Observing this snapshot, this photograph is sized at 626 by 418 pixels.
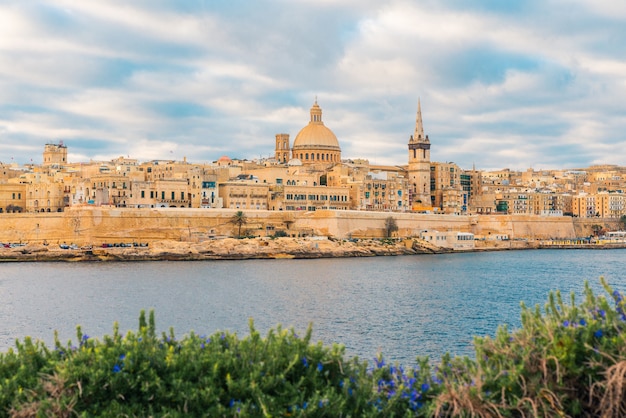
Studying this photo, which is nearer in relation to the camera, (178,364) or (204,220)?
(178,364)

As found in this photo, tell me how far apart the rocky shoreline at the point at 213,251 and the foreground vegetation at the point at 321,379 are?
36574mm

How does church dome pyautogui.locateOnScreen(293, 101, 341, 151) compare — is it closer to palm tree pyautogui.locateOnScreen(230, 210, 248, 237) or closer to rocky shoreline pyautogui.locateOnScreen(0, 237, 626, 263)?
rocky shoreline pyautogui.locateOnScreen(0, 237, 626, 263)

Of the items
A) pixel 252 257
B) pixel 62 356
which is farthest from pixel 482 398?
pixel 252 257

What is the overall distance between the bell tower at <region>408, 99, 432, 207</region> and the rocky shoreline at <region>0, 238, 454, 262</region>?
16466 mm

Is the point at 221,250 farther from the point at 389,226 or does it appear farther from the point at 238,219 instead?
the point at 389,226

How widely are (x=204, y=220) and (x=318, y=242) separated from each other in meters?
7.24

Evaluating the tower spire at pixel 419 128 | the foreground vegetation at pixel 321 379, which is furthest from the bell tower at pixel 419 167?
the foreground vegetation at pixel 321 379

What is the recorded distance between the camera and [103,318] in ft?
68.3

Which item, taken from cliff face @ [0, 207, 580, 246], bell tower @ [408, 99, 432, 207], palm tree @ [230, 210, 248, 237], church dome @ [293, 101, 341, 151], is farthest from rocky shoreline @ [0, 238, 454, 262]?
church dome @ [293, 101, 341, 151]

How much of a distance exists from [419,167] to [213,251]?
27515 millimetres

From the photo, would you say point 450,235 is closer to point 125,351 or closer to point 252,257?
point 252,257

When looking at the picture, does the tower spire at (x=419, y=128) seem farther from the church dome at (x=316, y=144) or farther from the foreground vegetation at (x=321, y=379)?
the foreground vegetation at (x=321, y=379)

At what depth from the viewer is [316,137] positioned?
231ft

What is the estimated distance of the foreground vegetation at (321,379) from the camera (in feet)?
20.1
